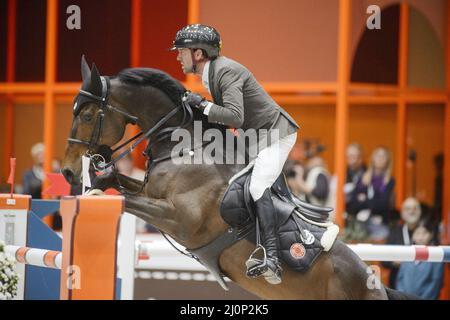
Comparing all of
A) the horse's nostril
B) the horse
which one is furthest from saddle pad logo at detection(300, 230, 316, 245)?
the horse's nostril

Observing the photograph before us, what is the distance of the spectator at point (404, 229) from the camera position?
816 cm

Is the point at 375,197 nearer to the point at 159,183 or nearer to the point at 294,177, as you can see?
the point at 294,177

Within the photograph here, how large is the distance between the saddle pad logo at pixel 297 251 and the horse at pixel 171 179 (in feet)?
0.40

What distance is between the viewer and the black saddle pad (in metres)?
5.03

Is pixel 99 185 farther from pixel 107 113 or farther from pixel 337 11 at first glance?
pixel 337 11

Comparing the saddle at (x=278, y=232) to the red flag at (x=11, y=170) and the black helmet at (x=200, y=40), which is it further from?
the red flag at (x=11, y=170)

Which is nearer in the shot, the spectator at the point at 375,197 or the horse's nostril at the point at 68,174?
the horse's nostril at the point at 68,174

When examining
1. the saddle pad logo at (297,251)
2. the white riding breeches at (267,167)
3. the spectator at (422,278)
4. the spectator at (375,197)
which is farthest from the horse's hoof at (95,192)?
the spectator at (375,197)

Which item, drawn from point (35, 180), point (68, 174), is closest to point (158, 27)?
point (35, 180)

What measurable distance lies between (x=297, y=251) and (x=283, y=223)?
0.61ft

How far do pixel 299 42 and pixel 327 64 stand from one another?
0.40 m

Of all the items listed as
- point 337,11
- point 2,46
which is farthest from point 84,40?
point 337,11

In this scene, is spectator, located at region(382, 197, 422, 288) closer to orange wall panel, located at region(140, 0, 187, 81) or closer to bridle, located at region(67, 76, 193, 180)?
bridle, located at region(67, 76, 193, 180)

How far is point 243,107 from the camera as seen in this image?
4941 millimetres
